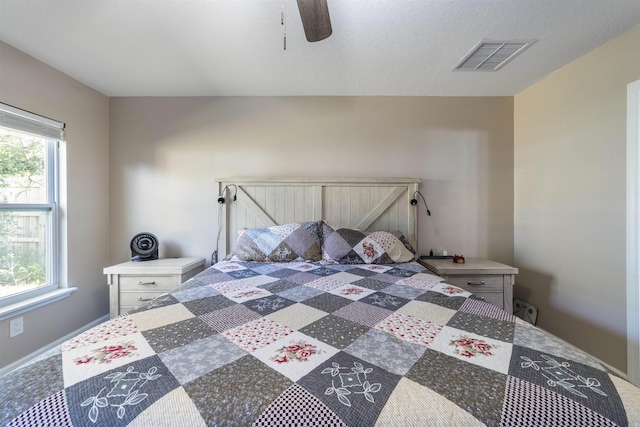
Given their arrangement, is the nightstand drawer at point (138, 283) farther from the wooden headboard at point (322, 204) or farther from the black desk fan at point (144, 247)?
the wooden headboard at point (322, 204)

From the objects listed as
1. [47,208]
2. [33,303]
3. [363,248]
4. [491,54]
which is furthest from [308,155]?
[33,303]

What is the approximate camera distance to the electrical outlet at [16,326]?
176 cm

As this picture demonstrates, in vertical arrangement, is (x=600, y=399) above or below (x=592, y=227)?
below

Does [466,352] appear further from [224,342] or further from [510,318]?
[224,342]

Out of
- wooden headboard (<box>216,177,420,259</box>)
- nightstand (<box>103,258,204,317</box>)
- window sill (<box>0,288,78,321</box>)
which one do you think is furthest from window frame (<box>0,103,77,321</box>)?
wooden headboard (<box>216,177,420,259</box>)

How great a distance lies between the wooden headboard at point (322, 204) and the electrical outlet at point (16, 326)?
4.64 ft

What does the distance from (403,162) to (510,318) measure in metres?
1.84

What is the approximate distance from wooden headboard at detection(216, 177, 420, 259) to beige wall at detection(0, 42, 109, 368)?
1.19 metres

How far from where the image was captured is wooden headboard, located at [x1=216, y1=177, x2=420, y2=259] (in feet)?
8.30

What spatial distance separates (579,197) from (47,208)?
437 cm

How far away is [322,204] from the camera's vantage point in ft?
8.32

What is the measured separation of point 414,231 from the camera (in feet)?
8.29

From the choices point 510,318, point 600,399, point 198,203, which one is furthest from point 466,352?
point 198,203

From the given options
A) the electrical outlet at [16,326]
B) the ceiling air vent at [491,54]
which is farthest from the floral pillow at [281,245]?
the ceiling air vent at [491,54]
